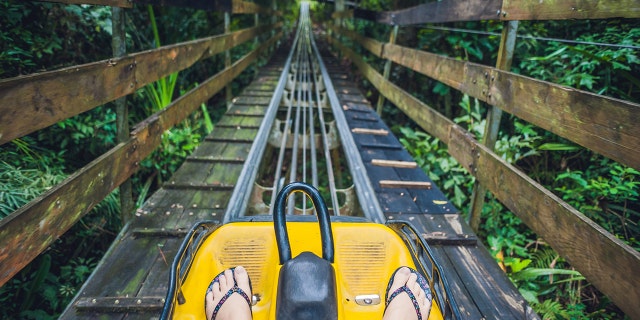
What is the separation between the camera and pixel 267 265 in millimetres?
1471

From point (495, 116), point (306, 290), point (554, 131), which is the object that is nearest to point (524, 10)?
point (495, 116)

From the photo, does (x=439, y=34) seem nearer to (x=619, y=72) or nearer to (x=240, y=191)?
(x=619, y=72)

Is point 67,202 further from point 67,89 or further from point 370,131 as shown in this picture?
point 370,131

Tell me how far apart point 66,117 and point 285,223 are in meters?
1.01

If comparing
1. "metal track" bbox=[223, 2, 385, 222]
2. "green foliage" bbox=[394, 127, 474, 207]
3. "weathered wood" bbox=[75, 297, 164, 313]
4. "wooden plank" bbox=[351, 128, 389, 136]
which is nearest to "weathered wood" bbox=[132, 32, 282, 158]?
"metal track" bbox=[223, 2, 385, 222]

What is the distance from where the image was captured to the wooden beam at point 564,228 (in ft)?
4.05

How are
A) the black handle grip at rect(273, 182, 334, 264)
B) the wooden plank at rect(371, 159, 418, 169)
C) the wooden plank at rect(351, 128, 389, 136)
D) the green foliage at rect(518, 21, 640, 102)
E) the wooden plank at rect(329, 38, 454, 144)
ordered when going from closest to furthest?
the black handle grip at rect(273, 182, 334, 264) → the green foliage at rect(518, 21, 640, 102) → the wooden plank at rect(329, 38, 454, 144) → the wooden plank at rect(371, 159, 418, 169) → the wooden plank at rect(351, 128, 389, 136)

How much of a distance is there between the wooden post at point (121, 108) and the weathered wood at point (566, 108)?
6.82ft

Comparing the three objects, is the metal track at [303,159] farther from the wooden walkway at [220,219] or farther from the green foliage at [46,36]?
the green foliage at [46,36]

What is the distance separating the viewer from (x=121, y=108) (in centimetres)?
205

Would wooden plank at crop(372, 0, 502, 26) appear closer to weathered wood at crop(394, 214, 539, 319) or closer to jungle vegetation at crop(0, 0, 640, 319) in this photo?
jungle vegetation at crop(0, 0, 640, 319)

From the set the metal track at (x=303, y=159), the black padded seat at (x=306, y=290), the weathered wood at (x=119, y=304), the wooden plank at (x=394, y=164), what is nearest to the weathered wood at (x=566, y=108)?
the wooden plank at (x=394, y=164)

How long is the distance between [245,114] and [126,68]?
2.24 meters

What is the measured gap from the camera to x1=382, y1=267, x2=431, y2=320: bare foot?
1.22 metres
